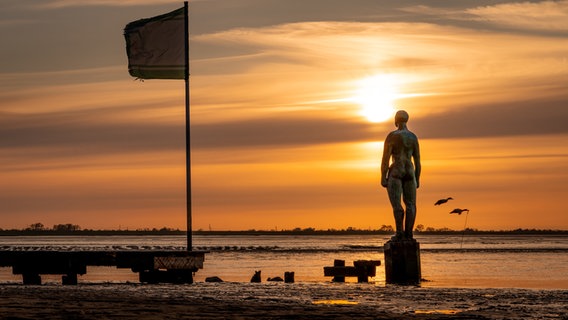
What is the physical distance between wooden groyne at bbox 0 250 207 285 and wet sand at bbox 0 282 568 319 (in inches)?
101

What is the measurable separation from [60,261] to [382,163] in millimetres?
8854

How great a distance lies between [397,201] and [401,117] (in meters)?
2.10

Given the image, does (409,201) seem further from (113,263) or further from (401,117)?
(113,263)

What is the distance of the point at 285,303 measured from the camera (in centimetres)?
2114

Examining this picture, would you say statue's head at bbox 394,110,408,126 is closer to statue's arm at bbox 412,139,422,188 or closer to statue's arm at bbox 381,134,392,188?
statue's arm at bbox 381,134,392,188

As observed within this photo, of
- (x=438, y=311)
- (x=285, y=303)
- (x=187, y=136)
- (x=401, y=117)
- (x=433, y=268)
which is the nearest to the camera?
(x=438, y=311)

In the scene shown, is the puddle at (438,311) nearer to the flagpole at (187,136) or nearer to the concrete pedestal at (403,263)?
the concrete pedestal at (403,263)

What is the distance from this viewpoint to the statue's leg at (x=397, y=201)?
2902cm

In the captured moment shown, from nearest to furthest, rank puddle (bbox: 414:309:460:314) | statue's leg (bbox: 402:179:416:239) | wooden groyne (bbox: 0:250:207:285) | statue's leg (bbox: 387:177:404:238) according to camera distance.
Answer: puddle (bbox: 414:309:460:314)
statue's leg (bbox: 387:177:404:238)
statue's leg (bbox: 402:179:416:239)
wooden groyne (bbox: 0:250:207:285)

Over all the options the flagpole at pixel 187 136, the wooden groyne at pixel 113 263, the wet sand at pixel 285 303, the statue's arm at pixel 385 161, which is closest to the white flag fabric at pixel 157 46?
the flagpole at pixel 187 136

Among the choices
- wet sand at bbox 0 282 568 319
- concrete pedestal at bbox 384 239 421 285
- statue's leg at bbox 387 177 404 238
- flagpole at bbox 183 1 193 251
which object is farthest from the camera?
flagpole at bbox 183 1 193 251

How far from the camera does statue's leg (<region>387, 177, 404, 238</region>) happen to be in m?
29.0

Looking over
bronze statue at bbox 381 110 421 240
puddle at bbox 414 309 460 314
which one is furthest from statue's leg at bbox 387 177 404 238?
puddle at bbox 414 309 460 314

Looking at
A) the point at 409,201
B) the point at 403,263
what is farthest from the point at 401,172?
the point at 403,263
